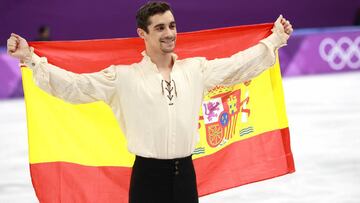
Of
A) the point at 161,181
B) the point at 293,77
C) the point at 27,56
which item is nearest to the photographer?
the point at 27,56

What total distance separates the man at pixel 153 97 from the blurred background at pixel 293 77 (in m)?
2.16

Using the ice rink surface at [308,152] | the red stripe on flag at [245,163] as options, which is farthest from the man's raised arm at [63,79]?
the ice rink surface at [308,152]

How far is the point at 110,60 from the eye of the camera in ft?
13.4

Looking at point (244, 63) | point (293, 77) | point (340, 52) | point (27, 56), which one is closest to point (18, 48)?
point (27, 56)

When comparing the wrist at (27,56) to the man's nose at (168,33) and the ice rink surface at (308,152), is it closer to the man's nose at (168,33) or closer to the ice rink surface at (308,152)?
the man's nose at (168,33)

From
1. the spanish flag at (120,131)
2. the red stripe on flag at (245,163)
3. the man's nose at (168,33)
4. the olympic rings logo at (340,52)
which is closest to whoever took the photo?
the man's nose at (168,33)

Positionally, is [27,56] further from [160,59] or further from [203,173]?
[203,173]

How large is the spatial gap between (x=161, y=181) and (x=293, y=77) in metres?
9.99

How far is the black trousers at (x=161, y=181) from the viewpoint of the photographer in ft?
10.4

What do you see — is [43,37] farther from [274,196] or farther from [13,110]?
[274,196]

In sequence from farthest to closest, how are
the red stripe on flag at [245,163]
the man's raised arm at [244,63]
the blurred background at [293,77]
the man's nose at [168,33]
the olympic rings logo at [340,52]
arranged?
1. the olympic rings logo at [340,52]
2. the blurred background at [293,77]
3. the red stripe on flag at [245,163]
4. the man's raised arm at [244,63]
5. the man's nose at [168,33]

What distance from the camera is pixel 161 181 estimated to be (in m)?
3.18

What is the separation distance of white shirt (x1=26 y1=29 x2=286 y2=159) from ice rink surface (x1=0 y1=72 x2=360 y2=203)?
2.17 meters

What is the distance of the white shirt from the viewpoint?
3.14 meters
